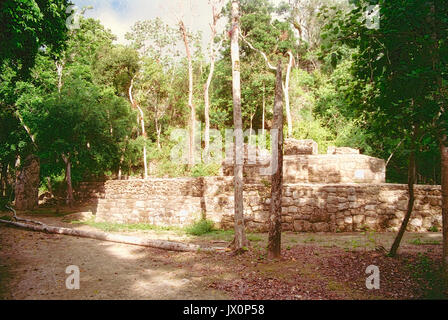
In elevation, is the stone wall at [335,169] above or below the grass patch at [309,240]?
above

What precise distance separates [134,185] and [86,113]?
5.15 meters

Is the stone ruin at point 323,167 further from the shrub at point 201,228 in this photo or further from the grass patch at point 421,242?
the grass patch at point 421,242

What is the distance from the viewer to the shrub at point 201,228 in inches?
373

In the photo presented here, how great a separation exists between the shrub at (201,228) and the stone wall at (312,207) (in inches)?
14.6

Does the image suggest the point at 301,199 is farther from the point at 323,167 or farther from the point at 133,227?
the point at 133,227

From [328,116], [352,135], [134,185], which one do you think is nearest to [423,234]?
[352,135]

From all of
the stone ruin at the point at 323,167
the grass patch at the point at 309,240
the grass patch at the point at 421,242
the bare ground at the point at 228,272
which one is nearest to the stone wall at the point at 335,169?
the stone ruin at the point at 323,167

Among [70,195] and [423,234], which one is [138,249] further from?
[70,195]

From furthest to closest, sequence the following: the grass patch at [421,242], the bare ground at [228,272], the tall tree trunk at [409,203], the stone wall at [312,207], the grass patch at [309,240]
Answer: the stone wall at [312,207], the grass patch at [309,240], the grass patch at [421,242], the tall tree trunk at [409,203], the bare ground at [228,272]

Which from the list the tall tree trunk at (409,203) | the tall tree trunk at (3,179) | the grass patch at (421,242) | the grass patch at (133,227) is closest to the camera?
the tall tree trunk at (409,203)

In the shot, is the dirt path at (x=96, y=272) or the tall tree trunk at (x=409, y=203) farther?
the tall tree trunk at (x=409, y=203)

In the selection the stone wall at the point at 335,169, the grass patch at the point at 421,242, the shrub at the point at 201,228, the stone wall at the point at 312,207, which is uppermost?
the stone wall at the point at 335,169

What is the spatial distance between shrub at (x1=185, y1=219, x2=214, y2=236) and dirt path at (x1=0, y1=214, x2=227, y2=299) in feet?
7.16

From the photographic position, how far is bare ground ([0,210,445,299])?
4418 mm
